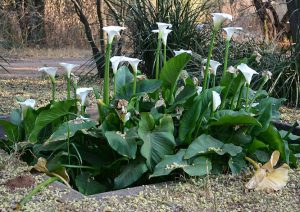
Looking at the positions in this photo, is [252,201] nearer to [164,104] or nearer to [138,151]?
[138,151]

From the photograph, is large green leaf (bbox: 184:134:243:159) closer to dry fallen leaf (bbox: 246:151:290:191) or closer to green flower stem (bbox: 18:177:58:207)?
dry fallen leaf (bbox: 246:151:290:191)

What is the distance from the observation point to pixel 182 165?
346 centimetres

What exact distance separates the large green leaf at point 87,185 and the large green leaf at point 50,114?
1.38 ft

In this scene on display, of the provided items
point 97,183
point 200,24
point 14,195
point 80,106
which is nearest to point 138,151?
point 97,183

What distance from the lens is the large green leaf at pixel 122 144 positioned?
342 centimetres

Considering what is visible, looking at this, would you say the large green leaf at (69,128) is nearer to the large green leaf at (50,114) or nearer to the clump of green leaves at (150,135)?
the clump of green leaves at (150,135)

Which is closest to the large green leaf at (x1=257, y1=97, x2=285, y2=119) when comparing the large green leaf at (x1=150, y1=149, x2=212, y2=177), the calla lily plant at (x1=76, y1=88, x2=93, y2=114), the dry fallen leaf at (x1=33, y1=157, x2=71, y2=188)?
the large green leaf at (x1=150, y1=149, x2=212, y2=177)

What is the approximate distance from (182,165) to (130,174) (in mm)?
304

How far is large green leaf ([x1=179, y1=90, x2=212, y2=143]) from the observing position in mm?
3707

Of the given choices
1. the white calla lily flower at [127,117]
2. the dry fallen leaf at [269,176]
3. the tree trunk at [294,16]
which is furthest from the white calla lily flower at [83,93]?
the tree trunk at [294,16]

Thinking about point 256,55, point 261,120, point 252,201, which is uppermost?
point 256,55

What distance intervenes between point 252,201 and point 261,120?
2.36ft

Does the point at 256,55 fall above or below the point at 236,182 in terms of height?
above

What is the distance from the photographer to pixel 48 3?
59.8 feet
